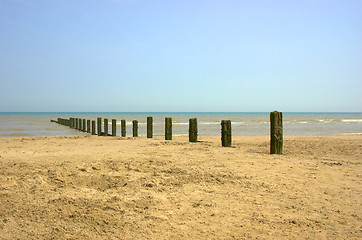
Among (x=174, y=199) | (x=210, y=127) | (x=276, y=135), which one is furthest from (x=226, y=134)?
(x=210, y=127)

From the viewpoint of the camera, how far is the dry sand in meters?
3.44

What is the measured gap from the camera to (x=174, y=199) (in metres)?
4.32

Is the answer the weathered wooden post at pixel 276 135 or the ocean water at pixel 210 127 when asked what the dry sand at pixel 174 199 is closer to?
the weathered wooden post at pixel 276 135

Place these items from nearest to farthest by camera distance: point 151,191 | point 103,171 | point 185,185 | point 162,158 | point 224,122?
1. point 151,191
2. point 185,185
3. point 103,171
4. point 162,158
5. point 224,122

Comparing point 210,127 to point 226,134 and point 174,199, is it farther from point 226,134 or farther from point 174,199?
point 174,199

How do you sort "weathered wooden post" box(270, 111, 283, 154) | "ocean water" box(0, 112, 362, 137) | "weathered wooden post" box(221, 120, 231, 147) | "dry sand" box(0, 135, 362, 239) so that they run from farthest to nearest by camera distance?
"ocean water" box(0, 112, 362, 137), "weathered wooden post" box(221, 120, 231, 147), "weathered wooden post" box(270, 111, 283, 154), "dry sand" box(0, 135, 362, 239)

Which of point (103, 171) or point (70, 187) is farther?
point (103, 171)

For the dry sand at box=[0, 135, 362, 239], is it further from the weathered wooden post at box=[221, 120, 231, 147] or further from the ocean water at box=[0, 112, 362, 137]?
the ocean water at box=[0, 112, 362, 137]

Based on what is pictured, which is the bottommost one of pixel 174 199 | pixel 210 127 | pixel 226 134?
pixel 210 127

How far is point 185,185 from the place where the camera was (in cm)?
491

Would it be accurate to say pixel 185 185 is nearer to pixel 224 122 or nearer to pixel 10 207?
pixel 10 207

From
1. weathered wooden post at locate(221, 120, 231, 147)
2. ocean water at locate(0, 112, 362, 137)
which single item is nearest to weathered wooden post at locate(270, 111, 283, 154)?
weathered wooden post at locate(221, 120, 231, 147)

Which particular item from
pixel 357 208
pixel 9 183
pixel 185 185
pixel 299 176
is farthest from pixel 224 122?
pixel 9 183

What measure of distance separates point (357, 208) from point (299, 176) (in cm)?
155
